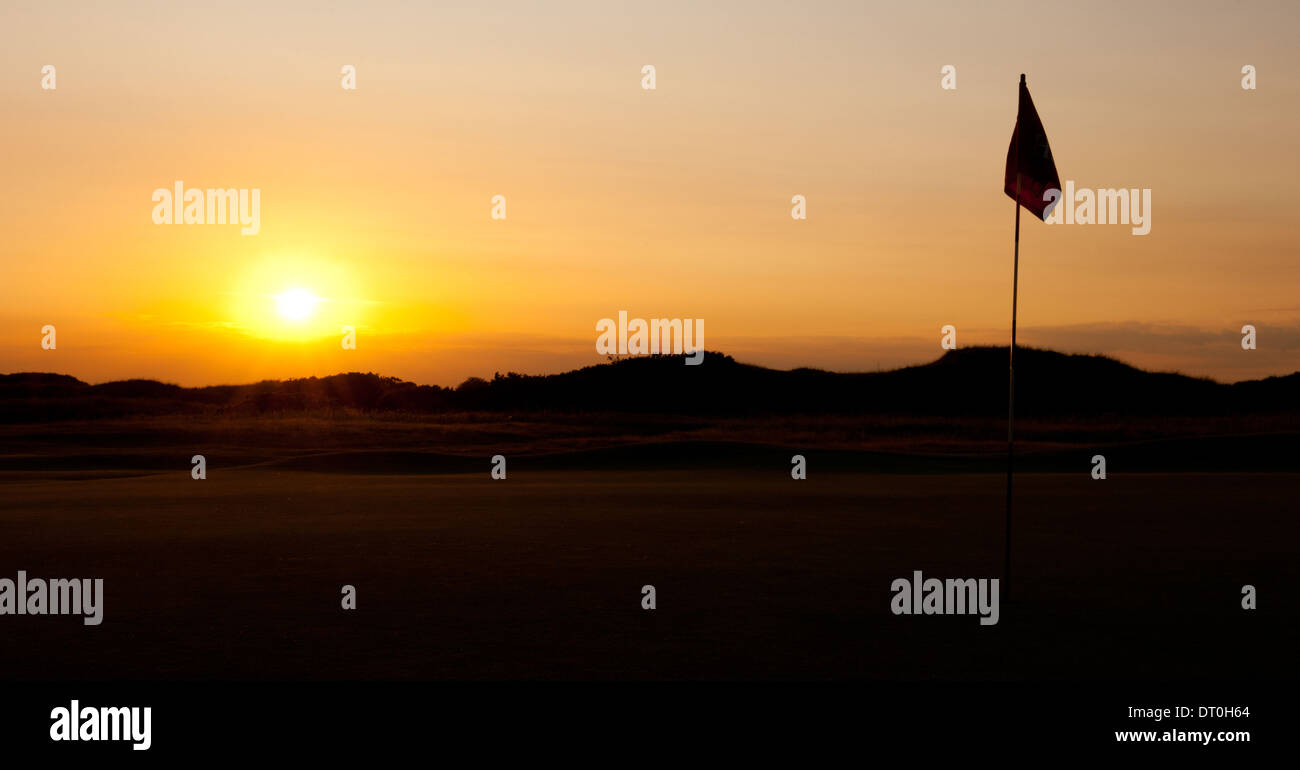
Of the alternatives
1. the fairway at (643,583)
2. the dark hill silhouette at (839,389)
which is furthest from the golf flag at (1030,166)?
the dark hill silhouette at (839,389)

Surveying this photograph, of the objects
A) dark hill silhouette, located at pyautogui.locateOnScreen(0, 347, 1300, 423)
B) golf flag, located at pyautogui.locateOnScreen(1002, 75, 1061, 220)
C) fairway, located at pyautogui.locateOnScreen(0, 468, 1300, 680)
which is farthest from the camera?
dark hill silhouette, located at pyautogui.locateOnScreen(0, 347, 1300, 423)

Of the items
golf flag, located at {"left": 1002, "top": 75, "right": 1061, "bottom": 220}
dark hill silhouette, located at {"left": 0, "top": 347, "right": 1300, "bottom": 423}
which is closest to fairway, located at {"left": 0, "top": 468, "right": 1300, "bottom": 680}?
golf flag, located at {"left": 1002, "top": 75, "right": 1061, "bottom": 220}

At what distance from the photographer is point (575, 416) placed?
70375 mm

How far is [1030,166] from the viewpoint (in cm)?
1148

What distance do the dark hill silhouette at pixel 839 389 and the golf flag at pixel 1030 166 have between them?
314ft

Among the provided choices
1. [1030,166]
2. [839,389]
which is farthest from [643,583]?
[839,389]

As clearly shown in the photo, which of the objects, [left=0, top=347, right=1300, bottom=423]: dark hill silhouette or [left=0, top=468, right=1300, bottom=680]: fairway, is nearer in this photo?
[left=0, top=468, right=1300, bottom=680]: fairway

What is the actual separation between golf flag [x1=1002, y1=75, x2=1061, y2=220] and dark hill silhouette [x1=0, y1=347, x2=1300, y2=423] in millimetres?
95841

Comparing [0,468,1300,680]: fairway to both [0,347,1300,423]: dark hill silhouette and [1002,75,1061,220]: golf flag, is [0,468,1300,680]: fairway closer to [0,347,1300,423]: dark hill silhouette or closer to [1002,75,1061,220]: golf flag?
[1002,75,1061,220]: golf flag

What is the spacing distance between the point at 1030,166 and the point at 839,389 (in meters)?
122

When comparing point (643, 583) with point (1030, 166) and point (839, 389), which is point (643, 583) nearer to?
point (1030, 166)

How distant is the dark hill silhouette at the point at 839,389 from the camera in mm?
112062

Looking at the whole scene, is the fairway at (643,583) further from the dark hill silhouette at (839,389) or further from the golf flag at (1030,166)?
the dark hill silhouette at (839,389)

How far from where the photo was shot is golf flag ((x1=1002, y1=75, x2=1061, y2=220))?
11375 mm
